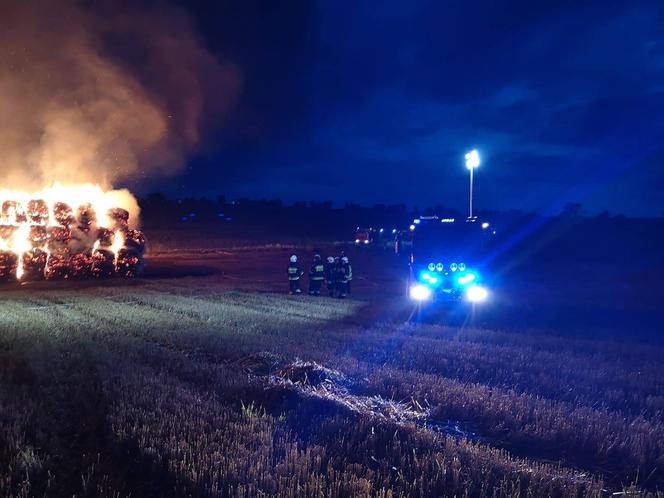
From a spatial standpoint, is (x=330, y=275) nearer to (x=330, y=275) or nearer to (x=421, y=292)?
(x=330, y=275)

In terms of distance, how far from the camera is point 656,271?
4038 centimetres

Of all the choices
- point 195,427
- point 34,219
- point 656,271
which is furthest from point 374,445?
point 656,271

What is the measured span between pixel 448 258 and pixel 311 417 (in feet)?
37.9

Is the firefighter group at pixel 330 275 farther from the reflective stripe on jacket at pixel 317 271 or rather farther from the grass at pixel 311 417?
the grass at pixel 311 417

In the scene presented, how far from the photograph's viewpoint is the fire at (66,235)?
2367 centimetres

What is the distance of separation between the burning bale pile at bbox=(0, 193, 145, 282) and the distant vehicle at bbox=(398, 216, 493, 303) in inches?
570

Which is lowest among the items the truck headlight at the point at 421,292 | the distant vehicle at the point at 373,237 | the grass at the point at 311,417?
the grass at the point at 311,417

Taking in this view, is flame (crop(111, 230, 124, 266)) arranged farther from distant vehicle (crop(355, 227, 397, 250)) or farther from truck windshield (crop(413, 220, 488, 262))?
distant vehicle (crop(355, 227, 397, 250))

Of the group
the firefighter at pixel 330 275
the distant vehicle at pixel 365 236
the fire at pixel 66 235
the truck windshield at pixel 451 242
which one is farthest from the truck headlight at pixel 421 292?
the distant vehicle at pixel 365 236

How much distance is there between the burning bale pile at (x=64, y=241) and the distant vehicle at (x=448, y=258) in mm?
14480

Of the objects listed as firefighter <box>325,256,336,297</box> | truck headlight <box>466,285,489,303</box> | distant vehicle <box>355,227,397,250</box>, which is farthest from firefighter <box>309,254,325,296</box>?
distant vehicle <box>355,227,397,250</box>

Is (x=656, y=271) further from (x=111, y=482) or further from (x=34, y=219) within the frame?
(x=111, y=482)

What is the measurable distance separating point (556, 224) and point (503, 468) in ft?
236

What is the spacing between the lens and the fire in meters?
23.7
